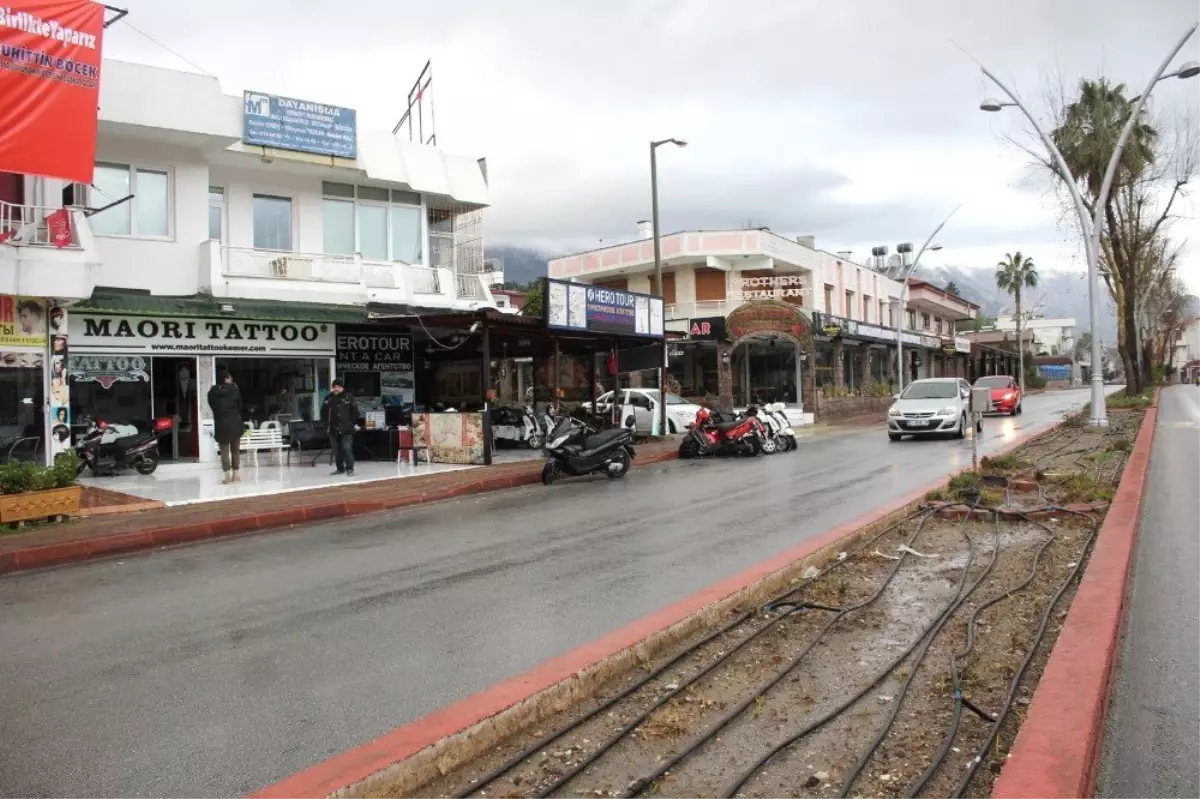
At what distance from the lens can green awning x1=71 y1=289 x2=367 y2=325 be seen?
16.0m

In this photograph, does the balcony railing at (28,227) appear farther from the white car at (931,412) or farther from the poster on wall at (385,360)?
the white car at (931,412)

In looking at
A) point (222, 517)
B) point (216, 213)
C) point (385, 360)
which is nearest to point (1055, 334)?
point (385, 360)

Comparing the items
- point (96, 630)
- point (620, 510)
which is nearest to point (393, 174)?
point (620, 510)

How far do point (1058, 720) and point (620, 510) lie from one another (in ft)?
26.8

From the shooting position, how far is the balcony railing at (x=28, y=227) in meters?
13.7

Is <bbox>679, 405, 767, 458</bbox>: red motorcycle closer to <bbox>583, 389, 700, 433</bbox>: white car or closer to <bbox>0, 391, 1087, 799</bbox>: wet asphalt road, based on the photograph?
<bbox>583, 389, 700, 433</bbox>: white car

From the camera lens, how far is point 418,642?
5727 mm

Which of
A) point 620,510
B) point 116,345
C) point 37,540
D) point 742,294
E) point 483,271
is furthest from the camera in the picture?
point 742,294

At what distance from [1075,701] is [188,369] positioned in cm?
1737

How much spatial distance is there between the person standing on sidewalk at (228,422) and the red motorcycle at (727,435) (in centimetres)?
955

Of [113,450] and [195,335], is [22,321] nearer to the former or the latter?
[113,450]

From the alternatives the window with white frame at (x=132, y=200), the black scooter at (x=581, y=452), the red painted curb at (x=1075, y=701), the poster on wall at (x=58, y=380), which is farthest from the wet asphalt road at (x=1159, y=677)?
the window with white frame at (x=132, y=200)

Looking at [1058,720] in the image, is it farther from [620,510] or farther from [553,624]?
[620,510]

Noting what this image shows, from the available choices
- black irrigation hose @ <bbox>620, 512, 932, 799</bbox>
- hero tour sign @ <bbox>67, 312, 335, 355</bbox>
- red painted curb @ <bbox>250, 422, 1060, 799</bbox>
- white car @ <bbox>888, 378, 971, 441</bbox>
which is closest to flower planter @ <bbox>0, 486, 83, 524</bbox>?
hero tour sign @ <bbox>67, 312, 335, 355</bbox>
